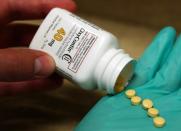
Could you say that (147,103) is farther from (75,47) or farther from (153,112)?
(75,47)

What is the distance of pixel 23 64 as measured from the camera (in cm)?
42

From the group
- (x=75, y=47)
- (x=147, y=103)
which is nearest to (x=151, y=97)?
(x=147, y=103)

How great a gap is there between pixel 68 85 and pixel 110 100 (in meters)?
0.18

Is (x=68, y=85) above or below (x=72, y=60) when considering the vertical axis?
below

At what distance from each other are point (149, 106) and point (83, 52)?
11 cm

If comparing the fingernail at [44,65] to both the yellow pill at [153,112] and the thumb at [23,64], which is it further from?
the yellow pill at [153,112]

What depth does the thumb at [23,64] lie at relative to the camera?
417 mm

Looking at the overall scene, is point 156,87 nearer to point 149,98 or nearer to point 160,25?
point 149,98

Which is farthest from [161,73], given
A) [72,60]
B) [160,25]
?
[160,25]

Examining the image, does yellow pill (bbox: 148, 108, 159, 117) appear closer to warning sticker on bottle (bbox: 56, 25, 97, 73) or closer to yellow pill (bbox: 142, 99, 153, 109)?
yellow pill (bbox: 142, 99, 153, 109)

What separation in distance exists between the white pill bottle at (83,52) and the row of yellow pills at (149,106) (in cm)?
3

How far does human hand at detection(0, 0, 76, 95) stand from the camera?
1.39 ft

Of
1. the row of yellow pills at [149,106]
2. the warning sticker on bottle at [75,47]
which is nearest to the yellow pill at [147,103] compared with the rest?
the row of yellow pills at [149,106]

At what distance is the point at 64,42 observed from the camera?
1.47 ft
